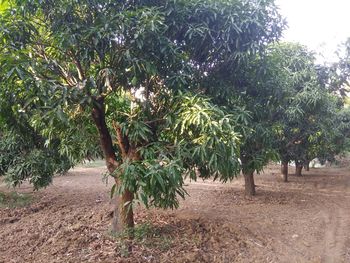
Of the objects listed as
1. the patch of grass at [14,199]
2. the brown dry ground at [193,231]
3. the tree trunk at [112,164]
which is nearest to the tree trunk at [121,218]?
the tree trunk at [112,164]

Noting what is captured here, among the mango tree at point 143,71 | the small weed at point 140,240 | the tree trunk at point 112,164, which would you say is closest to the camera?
the mango tree at point 143,71

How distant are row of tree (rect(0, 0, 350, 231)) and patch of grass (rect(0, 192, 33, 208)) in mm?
3426

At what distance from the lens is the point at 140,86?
16.4ft

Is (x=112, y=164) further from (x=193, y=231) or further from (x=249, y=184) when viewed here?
(x=249, y=184)

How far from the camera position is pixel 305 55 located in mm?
10336

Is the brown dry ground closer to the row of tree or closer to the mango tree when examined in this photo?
the row of tree

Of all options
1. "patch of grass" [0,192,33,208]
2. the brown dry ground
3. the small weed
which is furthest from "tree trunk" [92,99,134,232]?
"patch of grass" [0,192,33,208]

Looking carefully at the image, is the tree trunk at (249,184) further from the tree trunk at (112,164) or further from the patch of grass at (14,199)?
the patch of grass at (14,199)

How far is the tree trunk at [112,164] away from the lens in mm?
5168

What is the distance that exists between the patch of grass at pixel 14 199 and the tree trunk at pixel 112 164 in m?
4.67

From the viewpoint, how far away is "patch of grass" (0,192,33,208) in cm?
937

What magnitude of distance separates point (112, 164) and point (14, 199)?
5759mm

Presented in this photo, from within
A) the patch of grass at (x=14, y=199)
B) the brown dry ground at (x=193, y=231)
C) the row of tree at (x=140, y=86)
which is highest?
the row of tree at (x=140, y=86)

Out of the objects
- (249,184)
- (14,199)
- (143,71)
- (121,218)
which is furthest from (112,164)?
(14,199)
